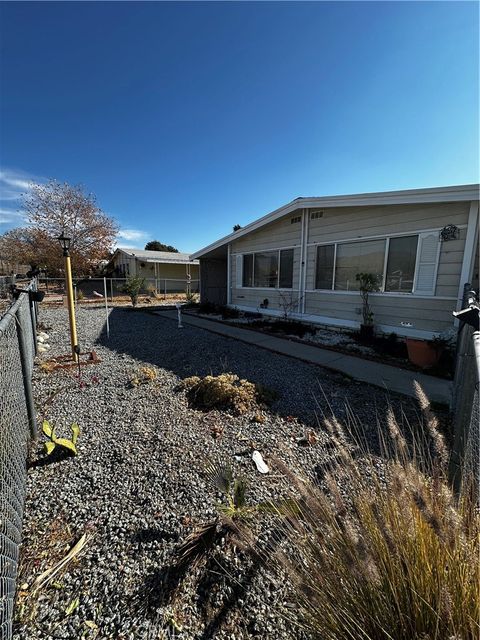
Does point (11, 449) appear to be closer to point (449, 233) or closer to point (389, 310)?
point (389, 310)

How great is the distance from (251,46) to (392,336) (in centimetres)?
741

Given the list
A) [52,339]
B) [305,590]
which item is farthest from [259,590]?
[52,339]

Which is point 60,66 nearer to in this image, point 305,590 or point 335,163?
point 335,163

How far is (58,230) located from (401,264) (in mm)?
24482

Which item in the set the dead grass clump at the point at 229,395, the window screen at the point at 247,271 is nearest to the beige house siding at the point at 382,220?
the window screen at the point at 247,271

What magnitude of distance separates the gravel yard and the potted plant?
2.67 metres

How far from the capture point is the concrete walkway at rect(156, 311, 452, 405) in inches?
162

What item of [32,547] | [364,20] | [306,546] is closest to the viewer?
[306,546]

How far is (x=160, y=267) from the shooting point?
25.6 m

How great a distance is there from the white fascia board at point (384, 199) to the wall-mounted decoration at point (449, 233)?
0.51 meters

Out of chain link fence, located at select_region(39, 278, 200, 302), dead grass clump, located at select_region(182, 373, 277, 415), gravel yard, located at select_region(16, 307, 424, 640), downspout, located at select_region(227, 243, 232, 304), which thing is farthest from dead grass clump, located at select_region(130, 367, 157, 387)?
chain link fence, located at select_region(39, 278, 200, 302)

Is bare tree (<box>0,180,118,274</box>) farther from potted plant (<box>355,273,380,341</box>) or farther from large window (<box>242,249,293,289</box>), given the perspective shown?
potted plant (<box>355,273,380,341</box>)

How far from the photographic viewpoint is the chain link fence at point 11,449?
52.5 inches

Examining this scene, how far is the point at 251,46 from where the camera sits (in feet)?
20.2
